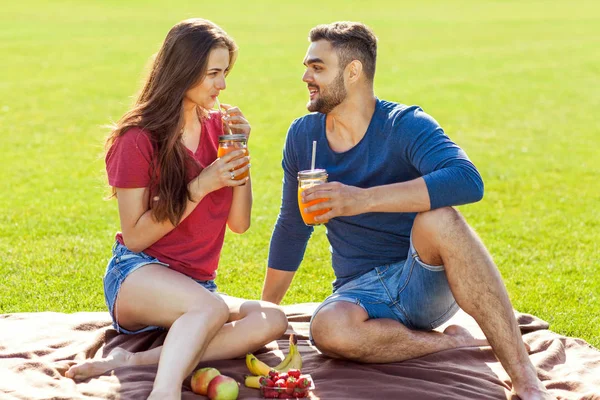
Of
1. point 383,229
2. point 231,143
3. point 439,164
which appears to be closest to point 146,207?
point 231,143

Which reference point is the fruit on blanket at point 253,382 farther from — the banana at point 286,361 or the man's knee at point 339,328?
the man's knee at point 339,328

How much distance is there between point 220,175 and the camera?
181 inches

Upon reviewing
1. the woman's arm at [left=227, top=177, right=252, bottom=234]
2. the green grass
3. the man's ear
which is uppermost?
the man's ear

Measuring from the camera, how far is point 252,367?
457cm

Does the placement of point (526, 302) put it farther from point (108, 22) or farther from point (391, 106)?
point (108, 22)

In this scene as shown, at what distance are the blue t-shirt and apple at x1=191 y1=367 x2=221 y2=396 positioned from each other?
1083 mm

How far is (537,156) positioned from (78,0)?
29.2 metres

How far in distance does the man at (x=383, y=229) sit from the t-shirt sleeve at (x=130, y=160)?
89 cm

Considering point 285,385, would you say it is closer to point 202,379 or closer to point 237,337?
point 202,379

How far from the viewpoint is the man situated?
14.3ft

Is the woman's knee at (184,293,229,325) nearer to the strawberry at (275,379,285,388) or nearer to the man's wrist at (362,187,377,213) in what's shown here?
the strawberry at (275,379,285,388)

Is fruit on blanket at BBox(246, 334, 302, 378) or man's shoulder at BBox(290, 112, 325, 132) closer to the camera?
fruit on blanket at BBox(246, 334, 302, 378)

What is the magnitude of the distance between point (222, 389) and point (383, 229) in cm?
134

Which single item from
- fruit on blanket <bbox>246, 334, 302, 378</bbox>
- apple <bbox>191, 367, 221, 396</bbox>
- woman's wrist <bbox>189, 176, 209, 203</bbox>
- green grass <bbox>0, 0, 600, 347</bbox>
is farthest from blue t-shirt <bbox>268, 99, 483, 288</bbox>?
green grass <bbox>0, 0, 600, 347</bbox>
